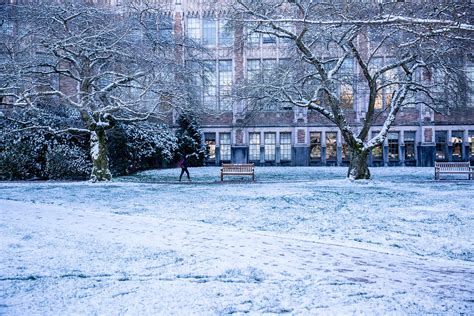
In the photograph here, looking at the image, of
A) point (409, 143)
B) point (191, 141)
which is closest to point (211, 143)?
point (191, 141)

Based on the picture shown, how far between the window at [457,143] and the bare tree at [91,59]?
23903mm

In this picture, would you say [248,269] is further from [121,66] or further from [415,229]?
[121,66]

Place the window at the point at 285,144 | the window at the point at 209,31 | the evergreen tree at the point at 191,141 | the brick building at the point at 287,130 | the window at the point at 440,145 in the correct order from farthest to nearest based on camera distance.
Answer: the window at the point at 209,31 < the window at the point at 285,144 < the window at the point at 440,145 < the brick building at the point at 287,130 < the evergreen tree at the point at 191,141

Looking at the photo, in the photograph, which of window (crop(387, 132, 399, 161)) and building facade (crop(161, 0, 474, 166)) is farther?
window (crop(387, 132, 399, 161))

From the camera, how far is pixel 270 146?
33.3m

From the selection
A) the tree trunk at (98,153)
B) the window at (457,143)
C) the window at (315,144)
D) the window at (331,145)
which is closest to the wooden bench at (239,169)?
the tree trunk at (98,153)

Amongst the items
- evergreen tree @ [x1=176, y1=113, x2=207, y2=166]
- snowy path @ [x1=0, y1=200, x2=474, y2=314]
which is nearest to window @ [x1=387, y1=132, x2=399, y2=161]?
evergreen tree @ [x1=176, y1=113, x2=207, y2=166]

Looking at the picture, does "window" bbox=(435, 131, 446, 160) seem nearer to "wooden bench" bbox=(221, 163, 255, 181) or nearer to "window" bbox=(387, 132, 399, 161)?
"window" bbox=(387, 132, 399, 161)

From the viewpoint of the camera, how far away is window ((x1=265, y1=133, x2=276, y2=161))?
109ft

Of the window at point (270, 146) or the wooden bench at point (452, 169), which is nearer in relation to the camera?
the wooden bench at point (452, 169)

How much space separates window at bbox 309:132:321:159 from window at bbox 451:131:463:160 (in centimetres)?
1017

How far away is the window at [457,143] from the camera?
104 ft

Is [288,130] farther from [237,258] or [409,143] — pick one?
[237,258]

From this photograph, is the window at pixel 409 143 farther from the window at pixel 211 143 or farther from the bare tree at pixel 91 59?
the bare tree at pixel 91 59
